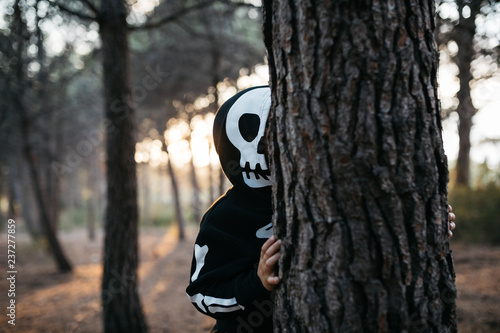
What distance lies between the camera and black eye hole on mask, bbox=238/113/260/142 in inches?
56.9

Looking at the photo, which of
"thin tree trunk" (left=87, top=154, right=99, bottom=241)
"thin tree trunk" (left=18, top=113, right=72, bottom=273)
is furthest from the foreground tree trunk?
"thin tree trunk" (left=87, top=154, right=99, bottom=241)

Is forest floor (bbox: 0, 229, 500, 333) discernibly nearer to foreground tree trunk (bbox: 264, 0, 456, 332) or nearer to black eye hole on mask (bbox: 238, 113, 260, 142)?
foreground tree trunk (bbox: 264, 0, 456, 332)

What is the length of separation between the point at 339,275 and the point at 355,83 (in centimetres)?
60

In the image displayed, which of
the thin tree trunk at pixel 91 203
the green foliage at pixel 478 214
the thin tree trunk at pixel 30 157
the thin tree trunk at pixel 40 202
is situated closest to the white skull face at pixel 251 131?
the thin tree trunk at pixel 30 157

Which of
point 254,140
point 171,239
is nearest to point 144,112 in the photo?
point 171,239

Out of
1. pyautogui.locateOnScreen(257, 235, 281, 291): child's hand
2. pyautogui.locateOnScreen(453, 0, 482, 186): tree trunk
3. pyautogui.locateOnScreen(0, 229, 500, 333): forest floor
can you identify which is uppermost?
pyautogui.locateOnScreen(453, 0, 482, 186): tree trunk

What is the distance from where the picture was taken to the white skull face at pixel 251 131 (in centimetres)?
Answer: 141

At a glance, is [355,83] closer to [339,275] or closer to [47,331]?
[339,275]

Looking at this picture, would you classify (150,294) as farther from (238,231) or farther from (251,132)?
(251,132)

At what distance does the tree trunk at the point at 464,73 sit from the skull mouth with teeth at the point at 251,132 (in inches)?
126

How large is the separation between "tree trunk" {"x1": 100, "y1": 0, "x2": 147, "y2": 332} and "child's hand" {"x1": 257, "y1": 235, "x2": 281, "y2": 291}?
10.5ft

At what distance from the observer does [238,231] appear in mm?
1567

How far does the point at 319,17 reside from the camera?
979 millimetres

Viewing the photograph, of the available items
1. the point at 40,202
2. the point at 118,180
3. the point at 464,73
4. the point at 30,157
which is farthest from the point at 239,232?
the point at 40,202
